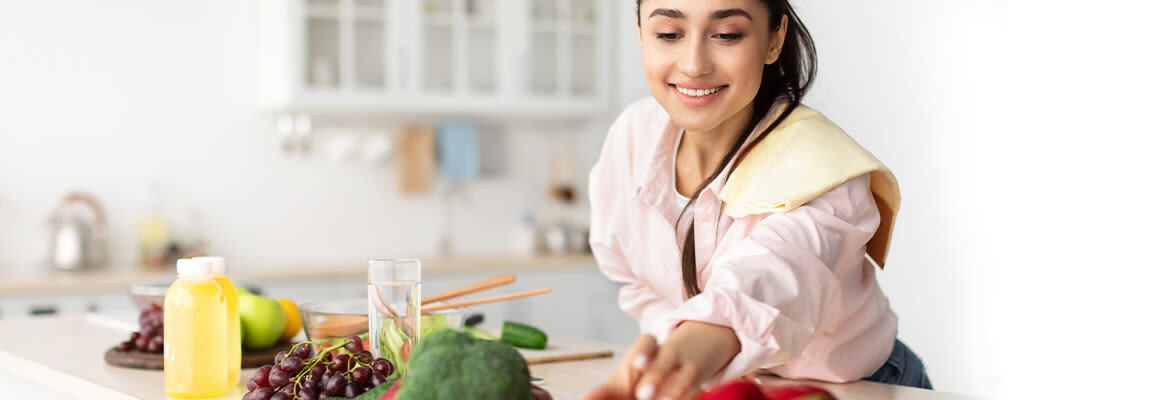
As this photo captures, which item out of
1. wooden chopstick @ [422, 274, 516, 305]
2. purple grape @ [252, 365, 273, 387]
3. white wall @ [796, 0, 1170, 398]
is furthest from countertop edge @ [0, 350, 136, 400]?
white wall @ [796, 0, 1170, 398]

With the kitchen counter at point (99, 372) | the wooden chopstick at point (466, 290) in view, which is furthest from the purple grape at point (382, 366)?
the wooden chopstick at point (466, 290)

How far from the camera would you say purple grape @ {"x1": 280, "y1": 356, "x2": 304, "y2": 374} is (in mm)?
1195

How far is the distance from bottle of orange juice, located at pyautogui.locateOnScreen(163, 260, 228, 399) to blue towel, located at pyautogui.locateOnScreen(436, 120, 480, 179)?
3.26 metres

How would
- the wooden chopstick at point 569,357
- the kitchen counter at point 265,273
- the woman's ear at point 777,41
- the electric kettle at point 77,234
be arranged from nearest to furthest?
1. the woman's ear at point 777,41
2. the wooden chopstick at point 569,357
3. the kitchen counter at point 265,273
4. the electric kettle at point 77,234

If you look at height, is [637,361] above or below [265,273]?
above

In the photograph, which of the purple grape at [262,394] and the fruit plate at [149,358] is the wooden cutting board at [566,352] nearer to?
the fruit plate at [149,358]

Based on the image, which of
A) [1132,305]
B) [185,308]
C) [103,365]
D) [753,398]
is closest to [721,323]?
[753,398]

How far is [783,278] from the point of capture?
1.13 meters

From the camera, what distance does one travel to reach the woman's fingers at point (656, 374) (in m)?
0.87

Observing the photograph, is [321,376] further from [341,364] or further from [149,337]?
[149,337]

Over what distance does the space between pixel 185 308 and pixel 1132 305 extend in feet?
5.69

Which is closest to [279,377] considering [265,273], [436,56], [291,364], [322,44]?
[291,364]

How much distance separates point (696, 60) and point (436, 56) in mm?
3198

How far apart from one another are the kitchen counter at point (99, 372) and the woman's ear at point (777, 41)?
1.40ft
